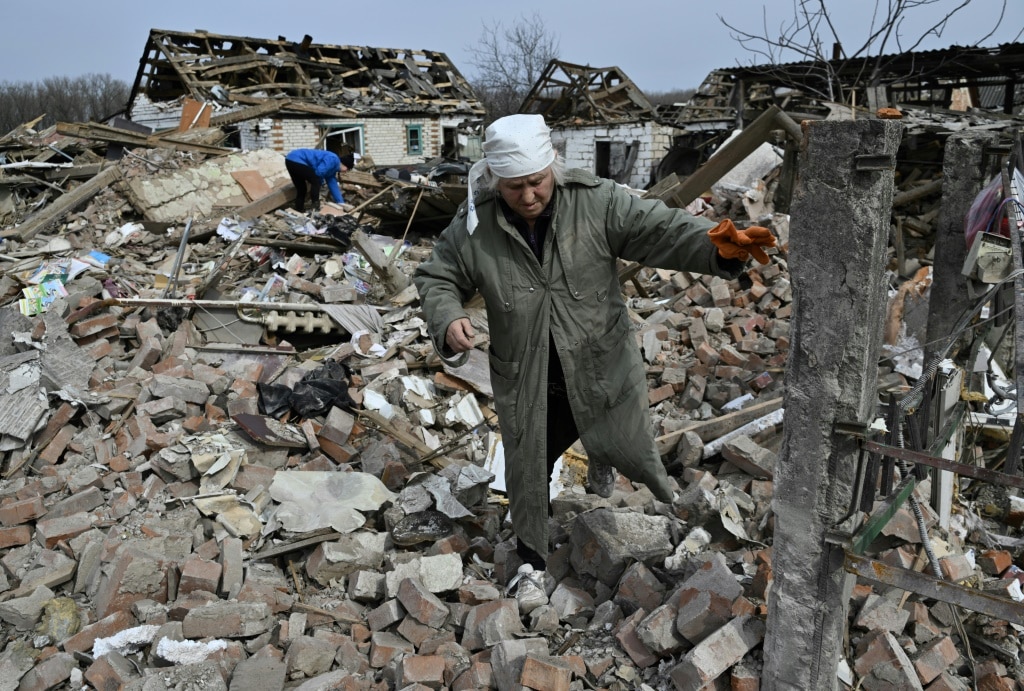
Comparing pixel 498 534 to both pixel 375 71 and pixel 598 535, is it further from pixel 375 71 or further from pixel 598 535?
pixel 375 71

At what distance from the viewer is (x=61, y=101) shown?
38.3 metres

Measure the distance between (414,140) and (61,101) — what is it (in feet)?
88.6

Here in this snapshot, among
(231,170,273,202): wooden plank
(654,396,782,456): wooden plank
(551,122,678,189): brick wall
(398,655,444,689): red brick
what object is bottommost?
(398,655,444,689): red brick

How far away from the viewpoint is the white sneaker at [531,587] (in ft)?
10.2

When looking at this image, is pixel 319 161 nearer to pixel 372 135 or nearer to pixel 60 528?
pixel 60 528

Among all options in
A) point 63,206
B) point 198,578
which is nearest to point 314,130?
point 63,206

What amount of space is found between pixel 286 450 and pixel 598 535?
2.49m

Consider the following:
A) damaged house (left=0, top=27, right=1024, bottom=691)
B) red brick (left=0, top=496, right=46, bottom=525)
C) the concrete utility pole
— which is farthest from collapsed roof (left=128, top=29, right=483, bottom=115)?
the concrete utility pole

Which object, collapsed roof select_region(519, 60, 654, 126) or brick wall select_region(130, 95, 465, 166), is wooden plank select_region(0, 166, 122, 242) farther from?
collapsed roof select_region(519, 60, 654, 126)

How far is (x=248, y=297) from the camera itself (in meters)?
7.98

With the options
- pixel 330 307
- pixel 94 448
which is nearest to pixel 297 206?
pixel 330 307

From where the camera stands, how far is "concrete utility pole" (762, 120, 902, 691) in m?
1.97

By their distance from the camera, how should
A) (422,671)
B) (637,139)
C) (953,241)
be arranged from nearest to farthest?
(422,671), (953,241), (637,139)

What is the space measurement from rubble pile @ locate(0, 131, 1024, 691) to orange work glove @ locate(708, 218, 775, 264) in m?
1.15
